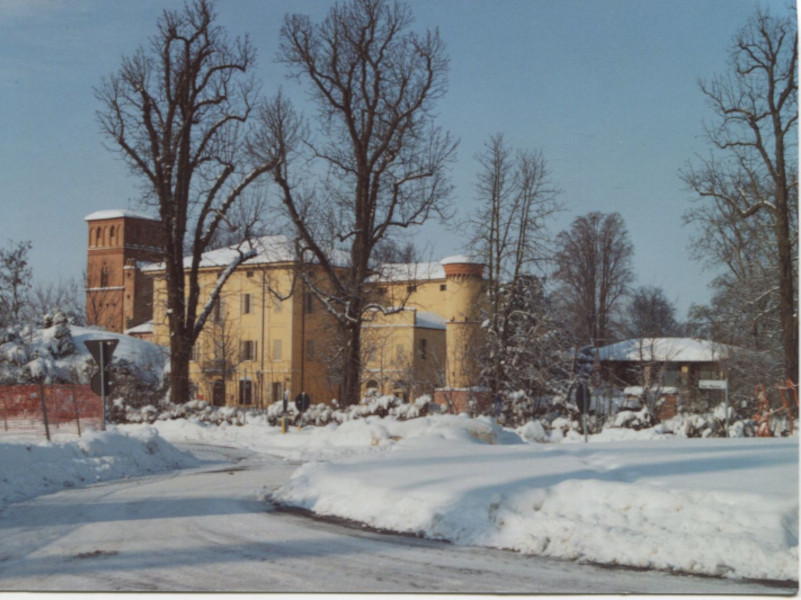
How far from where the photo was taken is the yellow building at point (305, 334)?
33062 mm

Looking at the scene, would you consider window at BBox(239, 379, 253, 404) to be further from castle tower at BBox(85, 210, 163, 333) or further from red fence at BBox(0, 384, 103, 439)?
red fence at BBox(0, 384, 103, 439)

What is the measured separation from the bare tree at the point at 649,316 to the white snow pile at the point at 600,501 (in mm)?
18713

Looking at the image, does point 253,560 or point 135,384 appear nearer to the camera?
point 253,560

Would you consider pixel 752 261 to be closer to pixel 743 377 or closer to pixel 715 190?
pixel 715 190

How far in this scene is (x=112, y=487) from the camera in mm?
14500

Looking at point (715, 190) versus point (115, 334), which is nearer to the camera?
point (715, 190)

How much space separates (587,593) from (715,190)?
492 inches

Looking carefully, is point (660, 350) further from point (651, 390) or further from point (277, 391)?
point (277, 391)

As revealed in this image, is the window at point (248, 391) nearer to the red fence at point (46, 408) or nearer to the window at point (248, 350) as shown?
the window at point (248, 350)

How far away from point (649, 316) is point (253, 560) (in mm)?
27158

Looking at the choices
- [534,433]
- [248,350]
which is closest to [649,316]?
[534,433]

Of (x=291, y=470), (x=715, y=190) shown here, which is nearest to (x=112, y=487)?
(x=291, y=470)

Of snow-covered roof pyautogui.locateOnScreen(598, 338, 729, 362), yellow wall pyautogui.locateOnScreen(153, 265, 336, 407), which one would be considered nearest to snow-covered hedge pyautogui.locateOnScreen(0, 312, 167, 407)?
yellow wall pyautogui.locateOnScreen(153, 265, 336, 407)

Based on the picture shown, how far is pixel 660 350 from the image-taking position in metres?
31.5
